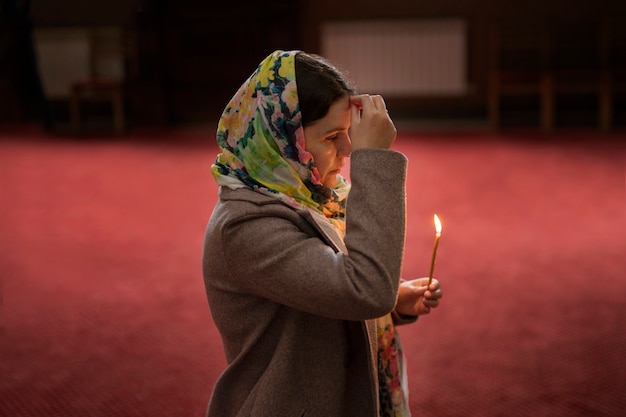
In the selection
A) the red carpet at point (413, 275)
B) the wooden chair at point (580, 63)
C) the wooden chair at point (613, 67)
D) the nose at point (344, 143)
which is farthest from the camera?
the wooden chair at point (580, 63)

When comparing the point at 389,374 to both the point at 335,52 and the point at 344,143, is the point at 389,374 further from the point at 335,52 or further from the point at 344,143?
the point at 335,52

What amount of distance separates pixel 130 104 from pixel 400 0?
2.75m

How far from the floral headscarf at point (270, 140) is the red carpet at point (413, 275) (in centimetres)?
106

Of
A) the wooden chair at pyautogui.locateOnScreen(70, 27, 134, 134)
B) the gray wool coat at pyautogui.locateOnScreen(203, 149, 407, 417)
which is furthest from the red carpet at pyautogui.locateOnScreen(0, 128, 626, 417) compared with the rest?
the wooden chair at pyautogui.locateOnScreen(70, 27, 134, 134)

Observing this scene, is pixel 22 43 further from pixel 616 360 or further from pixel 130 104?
pixel 616 360

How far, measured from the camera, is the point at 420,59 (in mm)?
7008

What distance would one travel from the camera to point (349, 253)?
96 cm

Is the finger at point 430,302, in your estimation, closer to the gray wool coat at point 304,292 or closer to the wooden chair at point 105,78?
the gray wool coat at point 304,292

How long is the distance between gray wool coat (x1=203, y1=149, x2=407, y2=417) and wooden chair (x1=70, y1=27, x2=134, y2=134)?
19.7ft

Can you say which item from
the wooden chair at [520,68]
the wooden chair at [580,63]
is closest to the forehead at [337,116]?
the wooden chair at [520,68]

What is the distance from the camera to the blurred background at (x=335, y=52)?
6.77m

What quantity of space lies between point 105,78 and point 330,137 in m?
6.66

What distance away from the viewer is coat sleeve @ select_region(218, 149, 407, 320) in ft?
3.11

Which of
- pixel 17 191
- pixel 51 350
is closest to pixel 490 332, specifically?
pixel 51 350
